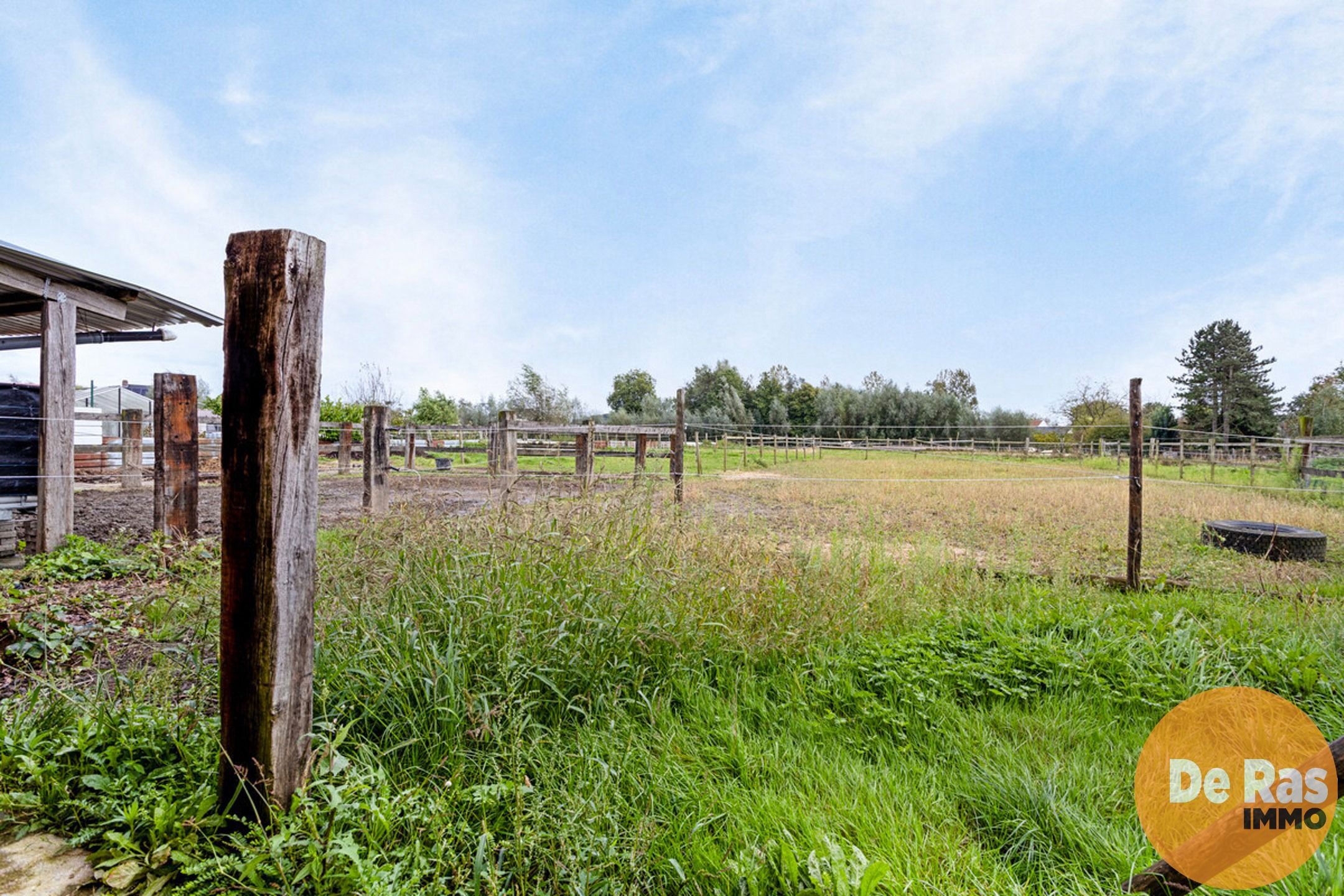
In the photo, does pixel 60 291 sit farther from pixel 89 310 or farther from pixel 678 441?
pixel 678 441

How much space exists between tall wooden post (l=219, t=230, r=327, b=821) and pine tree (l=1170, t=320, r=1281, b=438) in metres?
52.8

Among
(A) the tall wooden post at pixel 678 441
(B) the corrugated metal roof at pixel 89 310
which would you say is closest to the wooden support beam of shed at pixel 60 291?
(B) the corrugated metal roof at pixel 89 310

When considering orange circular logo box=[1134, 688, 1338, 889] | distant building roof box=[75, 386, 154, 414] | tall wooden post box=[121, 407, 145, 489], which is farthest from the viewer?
distant building roof box=[75, 386, 154, 414]

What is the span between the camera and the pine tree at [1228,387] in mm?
39469

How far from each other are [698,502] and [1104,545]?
14.7ft

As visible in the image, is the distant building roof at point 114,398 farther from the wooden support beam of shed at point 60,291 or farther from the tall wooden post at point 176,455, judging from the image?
the tall wooden post at point 176,455

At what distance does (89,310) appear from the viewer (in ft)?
17.9

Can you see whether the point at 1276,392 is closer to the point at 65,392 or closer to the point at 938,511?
the point at 938,511

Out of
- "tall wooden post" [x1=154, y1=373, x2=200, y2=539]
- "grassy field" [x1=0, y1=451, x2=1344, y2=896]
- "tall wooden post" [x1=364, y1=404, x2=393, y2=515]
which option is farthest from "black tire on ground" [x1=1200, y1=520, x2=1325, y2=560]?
"tall wooden post" [x1=154, y1=373, x2=200, y2=539]

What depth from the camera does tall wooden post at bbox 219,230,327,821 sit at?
5.41 feet

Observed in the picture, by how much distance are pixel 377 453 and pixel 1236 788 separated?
7450 millimetres

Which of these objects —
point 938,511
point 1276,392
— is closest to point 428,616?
point 938,511

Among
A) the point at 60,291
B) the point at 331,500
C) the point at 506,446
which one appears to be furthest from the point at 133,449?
the point at 506,446

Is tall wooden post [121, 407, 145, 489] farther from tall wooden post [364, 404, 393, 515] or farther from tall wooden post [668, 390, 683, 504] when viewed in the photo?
tall wooden post [668, 390, 683, 504]
